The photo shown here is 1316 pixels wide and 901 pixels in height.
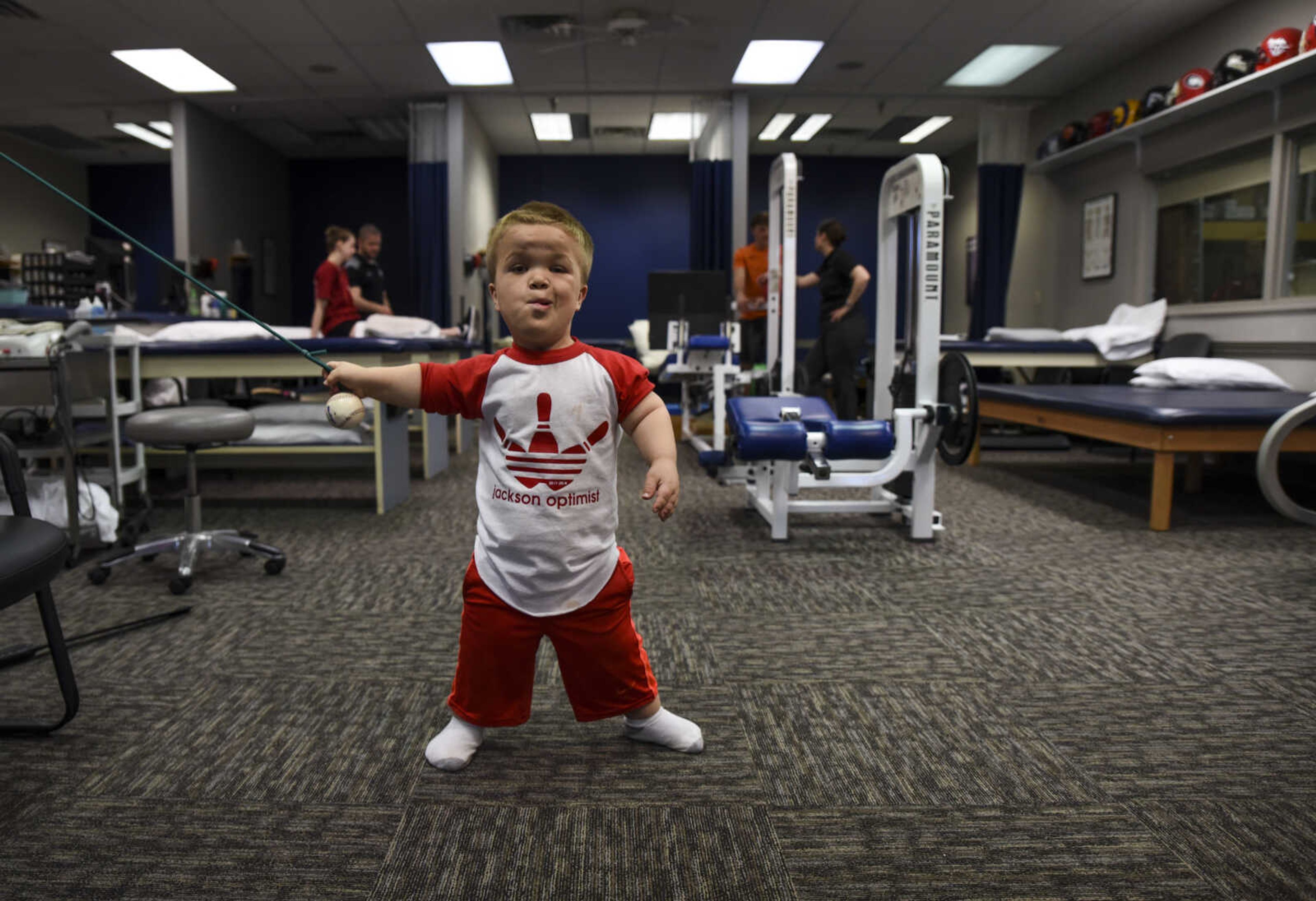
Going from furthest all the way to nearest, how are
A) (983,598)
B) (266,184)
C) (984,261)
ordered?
(266,184) < (984,261) < (983,598)

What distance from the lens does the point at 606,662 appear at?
1406mm

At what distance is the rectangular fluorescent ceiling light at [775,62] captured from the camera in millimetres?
6422

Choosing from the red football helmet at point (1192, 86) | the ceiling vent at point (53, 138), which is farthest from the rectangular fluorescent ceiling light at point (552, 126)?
the red football helmet at point (1192, 86)

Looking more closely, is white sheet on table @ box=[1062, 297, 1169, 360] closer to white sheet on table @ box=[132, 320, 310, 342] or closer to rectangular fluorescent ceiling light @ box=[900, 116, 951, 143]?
rectangular fluorescent ceiling light @ box=[900, 116, 951, 143]

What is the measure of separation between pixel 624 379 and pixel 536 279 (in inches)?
8.5

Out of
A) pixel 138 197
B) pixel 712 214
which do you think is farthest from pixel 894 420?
pixel 138 197

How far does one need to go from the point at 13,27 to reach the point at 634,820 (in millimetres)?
7266

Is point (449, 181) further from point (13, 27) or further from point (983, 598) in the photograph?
point (983, 598)

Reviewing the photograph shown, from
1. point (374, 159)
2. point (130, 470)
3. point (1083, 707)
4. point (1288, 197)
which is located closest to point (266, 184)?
point (374, 159)

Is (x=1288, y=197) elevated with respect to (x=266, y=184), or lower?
lower

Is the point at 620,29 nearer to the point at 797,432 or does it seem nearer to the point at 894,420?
the point at 894,420

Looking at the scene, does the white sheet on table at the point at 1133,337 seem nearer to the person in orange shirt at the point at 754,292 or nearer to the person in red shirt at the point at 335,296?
the person in orange shirt at the point at 754,292

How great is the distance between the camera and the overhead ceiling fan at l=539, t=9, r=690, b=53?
5758 mm

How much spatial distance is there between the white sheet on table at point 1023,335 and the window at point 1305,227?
139cm
